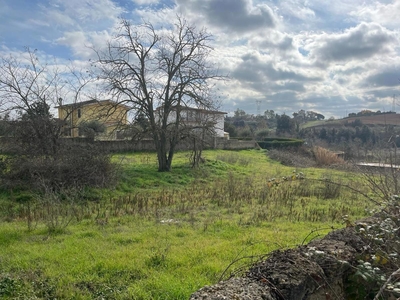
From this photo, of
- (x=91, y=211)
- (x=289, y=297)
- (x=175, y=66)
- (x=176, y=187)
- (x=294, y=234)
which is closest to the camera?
(x=289, y=297)

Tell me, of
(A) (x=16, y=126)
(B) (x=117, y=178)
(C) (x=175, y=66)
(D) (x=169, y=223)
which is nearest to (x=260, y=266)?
(D) (x=169, y=223)

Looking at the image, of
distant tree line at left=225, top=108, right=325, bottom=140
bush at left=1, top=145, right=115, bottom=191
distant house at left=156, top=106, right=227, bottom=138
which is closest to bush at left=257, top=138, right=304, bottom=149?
distant tree line at left=225, top=108, right=325, bottom=140

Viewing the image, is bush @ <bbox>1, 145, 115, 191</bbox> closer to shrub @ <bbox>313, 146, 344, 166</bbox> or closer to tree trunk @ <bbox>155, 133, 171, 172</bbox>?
tree trunk @ <bbox>155, 133, 171, 172</bbox>

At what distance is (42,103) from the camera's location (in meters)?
15.5

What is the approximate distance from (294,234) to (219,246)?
215 centimetres

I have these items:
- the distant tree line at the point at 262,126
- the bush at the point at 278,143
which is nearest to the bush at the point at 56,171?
the bush at the point at 278,143

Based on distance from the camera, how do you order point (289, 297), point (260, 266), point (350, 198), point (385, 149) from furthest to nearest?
point (350, 198) < point (385, 149) < point (260, 266) < point (289, 297)

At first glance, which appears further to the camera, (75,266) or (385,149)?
(385,149)

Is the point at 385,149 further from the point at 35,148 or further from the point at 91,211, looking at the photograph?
the point at 35,148

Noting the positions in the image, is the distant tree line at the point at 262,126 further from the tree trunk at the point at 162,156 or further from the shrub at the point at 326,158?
the tree trunk at the point at 162,156

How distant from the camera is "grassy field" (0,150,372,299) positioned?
4645 millimetres

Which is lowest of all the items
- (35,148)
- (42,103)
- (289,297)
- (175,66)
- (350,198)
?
(350,198)

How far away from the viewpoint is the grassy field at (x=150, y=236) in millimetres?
4645

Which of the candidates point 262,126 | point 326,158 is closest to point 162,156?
point 326,158
